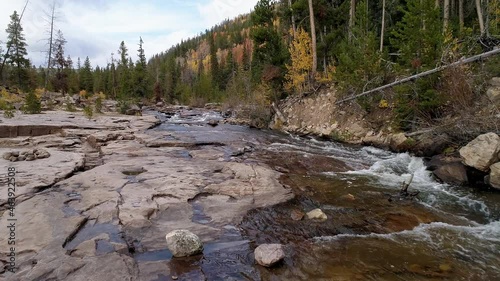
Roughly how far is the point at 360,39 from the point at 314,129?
6.24 m

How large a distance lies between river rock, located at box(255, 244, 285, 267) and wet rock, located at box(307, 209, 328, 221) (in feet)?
5.54

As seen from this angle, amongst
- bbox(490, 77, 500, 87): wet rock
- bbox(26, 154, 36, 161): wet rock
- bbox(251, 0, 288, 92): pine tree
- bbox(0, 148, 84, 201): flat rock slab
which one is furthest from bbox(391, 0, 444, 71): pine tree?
bbox(26, 154, 36, 161): wet rock

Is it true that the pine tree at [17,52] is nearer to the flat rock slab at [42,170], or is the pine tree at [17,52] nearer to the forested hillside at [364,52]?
the forested hillside at [364,52]

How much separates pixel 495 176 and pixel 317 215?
17.8ft

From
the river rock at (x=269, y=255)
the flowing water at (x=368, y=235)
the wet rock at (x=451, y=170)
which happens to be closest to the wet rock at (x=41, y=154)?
the flowing water at (x=368, y=235)

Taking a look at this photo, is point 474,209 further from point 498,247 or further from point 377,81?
point 377,81

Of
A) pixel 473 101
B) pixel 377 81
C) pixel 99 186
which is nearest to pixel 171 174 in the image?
pixel 99 186

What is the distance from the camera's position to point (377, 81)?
16.2 m

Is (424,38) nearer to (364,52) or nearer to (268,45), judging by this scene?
(364,52)

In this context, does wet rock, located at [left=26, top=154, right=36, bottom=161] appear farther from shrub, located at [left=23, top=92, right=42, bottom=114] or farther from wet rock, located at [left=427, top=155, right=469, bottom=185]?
shrub, located at [left=23, top=92, right=42, bottom=114]

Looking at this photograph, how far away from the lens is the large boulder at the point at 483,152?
26.3 ft

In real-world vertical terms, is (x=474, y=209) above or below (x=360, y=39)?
below

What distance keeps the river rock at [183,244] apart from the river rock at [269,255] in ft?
3.10

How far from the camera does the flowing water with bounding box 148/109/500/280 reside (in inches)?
167
